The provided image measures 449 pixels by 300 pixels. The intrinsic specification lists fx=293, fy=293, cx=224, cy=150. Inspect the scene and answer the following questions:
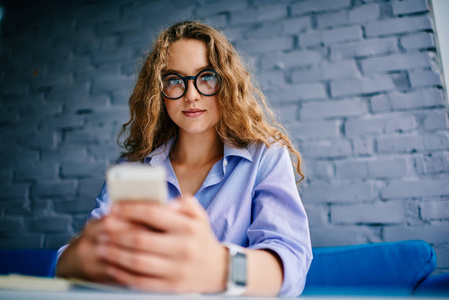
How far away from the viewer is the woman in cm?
39

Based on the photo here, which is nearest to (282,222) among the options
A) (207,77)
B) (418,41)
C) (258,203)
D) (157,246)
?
(258,203)

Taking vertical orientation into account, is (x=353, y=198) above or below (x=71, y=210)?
above

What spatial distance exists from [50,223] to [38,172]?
293 mm

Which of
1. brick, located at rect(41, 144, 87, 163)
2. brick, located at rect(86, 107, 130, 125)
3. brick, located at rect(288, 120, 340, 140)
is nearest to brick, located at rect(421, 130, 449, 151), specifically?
brick, located at rect(288, 120, 340, 140)

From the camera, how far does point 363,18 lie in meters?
1.35

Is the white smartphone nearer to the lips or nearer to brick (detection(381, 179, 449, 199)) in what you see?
the lips

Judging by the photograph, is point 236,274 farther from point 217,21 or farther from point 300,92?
point 217,21

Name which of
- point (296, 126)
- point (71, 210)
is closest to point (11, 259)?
point (71, 210)

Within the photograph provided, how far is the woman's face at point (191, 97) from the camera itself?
3.13 ft

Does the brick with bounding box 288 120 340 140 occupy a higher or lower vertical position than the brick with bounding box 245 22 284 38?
lower

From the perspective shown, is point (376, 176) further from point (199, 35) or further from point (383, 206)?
point (199, 35)

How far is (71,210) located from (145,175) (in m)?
1.38

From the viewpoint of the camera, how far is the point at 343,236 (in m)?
1.22

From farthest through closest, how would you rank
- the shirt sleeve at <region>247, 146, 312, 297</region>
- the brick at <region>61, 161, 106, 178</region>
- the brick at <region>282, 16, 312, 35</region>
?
the brick at <region>61, 161, 106, 178</region>, the brick at <region>282, 16, 312, 35</region>, the shirt sleeve at <region>247, 146, 312, 297</region>
